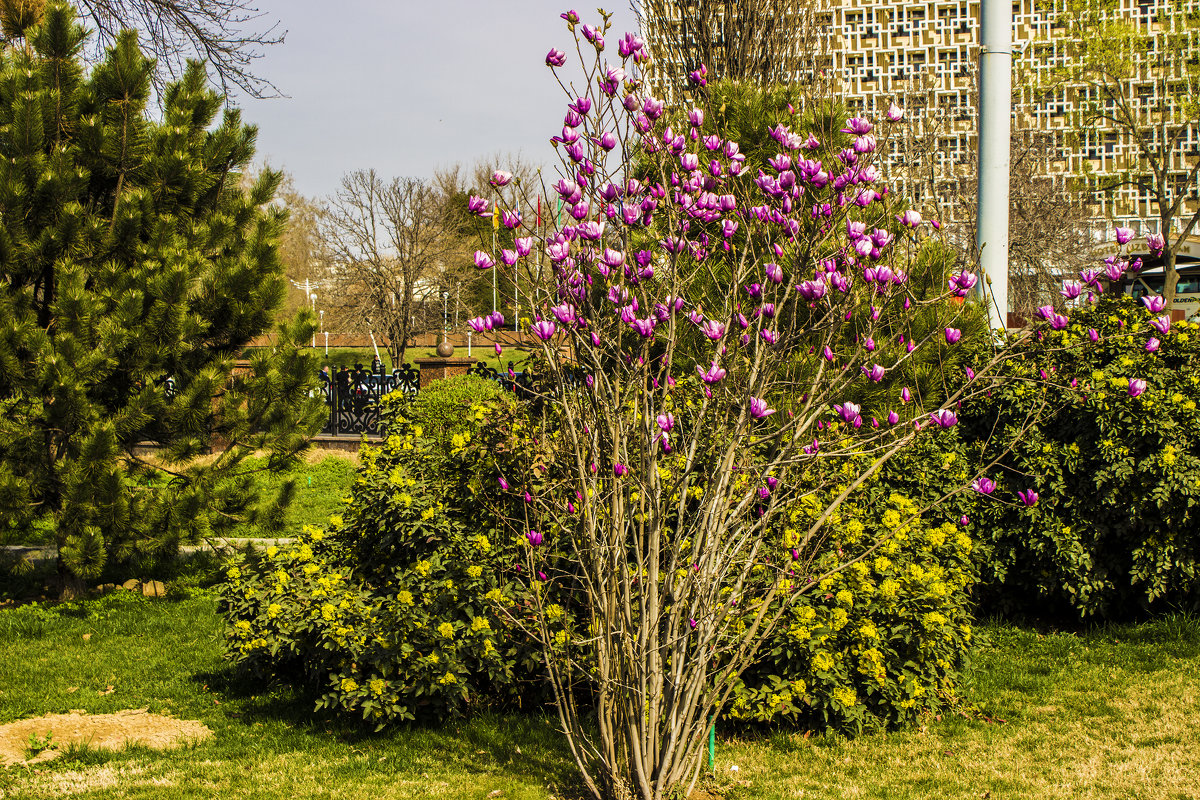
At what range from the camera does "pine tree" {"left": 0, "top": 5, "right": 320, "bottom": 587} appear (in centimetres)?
616

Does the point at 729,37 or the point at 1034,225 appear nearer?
the point at 729,37

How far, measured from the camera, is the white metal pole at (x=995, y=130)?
7.46m

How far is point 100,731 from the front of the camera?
4.72m

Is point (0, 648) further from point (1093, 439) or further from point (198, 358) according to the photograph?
point (1093, 439)

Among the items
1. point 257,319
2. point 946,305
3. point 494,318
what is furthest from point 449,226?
point 494,318

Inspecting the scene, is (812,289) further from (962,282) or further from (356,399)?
(356,399)

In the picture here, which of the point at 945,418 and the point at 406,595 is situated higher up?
the point at 945,418

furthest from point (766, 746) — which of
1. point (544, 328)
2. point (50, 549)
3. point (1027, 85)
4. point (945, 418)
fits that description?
point (1027, 85)

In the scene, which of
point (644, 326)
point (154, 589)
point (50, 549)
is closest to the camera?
point (644, 326)

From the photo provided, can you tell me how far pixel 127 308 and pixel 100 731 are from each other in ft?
8.80

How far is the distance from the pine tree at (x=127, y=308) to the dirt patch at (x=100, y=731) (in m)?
1.64

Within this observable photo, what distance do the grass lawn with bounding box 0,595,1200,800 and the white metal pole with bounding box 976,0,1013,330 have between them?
328 centimetres

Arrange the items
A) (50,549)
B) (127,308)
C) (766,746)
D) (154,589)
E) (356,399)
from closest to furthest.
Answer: (766,746) < (127,308) < (154,589) < (50,549) < (356,399)

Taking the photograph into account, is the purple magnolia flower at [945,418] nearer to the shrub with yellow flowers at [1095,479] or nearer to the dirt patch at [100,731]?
the shrub with yellow flowers at [1095,479]
